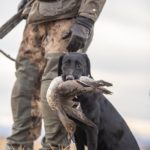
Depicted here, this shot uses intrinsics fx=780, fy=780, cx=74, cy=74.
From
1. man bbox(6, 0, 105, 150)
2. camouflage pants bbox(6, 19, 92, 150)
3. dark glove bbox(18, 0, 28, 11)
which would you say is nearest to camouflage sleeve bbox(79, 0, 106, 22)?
man bbox(6, 0, 105, 150)

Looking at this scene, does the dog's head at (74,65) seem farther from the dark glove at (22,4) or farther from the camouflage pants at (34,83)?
the dark glove at (22,4)

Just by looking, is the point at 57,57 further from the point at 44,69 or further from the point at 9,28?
the point at 9,28

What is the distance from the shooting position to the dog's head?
6414mm

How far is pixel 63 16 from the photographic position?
24.0 feet

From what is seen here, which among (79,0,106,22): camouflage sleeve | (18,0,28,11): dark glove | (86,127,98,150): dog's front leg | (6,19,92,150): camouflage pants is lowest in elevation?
(86,127,98,150): dog's front leg

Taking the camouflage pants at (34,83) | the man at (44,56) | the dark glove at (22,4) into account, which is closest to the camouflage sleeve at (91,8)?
the man at (44,56)

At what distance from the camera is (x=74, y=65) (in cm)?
645

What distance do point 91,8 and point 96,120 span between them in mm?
1150

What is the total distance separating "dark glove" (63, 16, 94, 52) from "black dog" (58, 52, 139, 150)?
345 millimetres

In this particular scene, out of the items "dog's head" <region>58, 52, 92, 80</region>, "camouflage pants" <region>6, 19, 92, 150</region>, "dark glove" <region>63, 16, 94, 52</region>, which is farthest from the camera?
"camouflage pants" <region>6, 19, 92, 150</region>

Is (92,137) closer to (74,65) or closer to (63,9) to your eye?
(74,65)

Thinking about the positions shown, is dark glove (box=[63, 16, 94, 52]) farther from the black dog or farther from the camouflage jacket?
the black dog

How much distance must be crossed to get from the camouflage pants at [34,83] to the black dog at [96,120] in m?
0.63

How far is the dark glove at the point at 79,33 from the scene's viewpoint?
22.6 ft
